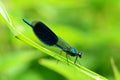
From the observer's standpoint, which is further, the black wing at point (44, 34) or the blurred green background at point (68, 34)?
the blurred green background at point (68, 34)

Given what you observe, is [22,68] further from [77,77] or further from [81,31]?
[77,77]

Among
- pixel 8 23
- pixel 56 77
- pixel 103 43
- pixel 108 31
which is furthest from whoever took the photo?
pixel 108 31

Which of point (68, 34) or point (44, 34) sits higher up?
point (44, 34)

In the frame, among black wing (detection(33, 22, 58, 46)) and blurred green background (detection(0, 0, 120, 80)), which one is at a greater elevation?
black wing (detection(33, 22, 58, 46))

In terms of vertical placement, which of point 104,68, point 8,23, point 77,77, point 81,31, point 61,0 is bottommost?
point 104,68

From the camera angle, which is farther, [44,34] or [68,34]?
[68,34]

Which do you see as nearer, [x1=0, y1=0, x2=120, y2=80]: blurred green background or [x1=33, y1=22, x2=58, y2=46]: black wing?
[x1=33, y1=22, x2=58, y2=46]: black wing

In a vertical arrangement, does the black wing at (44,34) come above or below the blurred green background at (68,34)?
above

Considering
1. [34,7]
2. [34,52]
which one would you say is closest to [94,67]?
[34,52]
